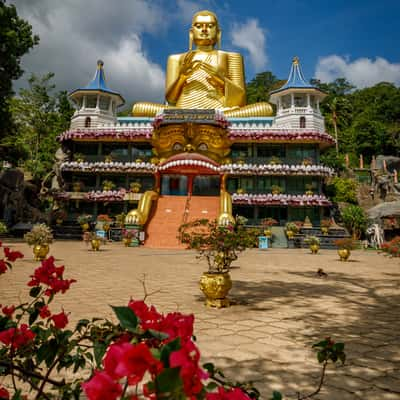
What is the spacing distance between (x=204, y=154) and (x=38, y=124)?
17211mm

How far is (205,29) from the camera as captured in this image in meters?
→ 27.2

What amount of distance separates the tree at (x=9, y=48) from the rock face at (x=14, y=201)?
678 centimetres

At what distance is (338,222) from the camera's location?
77.2 ft

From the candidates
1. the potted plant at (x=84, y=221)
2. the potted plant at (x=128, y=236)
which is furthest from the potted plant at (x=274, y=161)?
the potted plant at (x=84, y=221)

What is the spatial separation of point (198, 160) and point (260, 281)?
43.2 feet

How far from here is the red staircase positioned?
1786 cm

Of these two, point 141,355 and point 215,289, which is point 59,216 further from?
point 141,355

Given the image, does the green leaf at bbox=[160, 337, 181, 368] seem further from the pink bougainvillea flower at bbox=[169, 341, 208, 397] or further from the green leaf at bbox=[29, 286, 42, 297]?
the green leaf at bbox=[29, 286, 42, 297]

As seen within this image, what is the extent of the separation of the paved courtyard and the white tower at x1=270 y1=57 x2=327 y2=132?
15948mm

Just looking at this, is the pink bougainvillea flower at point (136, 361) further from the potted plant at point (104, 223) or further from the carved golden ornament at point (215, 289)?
the potted plant at point (104, 223)

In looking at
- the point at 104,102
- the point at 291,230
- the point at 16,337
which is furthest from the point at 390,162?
the point at 16,337

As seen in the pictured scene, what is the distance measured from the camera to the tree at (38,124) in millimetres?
29781

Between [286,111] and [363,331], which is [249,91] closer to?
[286,111]

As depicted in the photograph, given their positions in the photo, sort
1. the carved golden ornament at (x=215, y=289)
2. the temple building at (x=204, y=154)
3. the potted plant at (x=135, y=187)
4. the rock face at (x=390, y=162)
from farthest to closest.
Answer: the rock face at (x=390, y=162) < the potted plant at (x=135, y=187) < the temple building at (x=204, y=154) < the carved golden ornament at (x=215, y=289)
